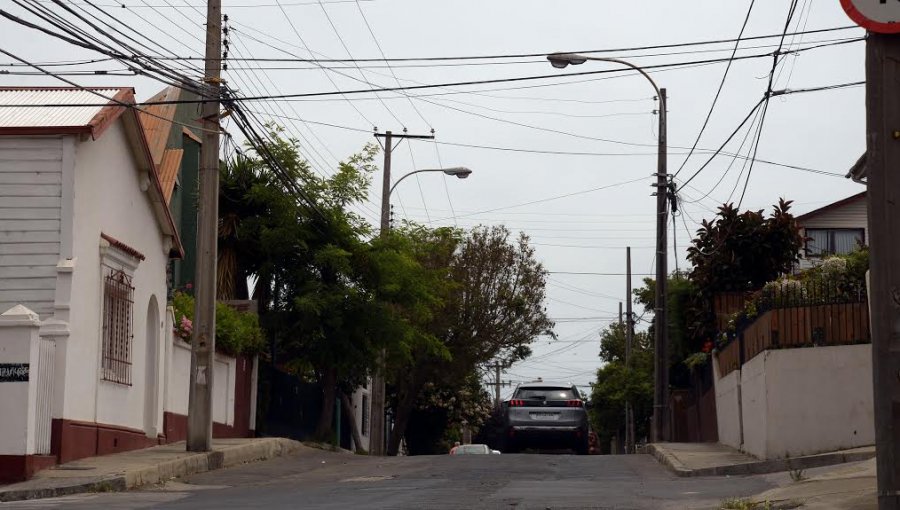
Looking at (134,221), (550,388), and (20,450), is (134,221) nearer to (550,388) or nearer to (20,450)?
(20,450)

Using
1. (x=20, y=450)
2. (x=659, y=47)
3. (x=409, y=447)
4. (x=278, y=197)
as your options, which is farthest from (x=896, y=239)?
(x=409, y=447)

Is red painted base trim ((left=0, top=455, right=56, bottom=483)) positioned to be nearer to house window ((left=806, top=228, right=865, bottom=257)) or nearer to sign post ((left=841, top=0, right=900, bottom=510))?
sign post ((left=841, top=0, right=900, bottom=510))

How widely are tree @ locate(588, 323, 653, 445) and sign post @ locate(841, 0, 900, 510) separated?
40.2m

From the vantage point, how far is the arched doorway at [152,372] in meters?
21.1

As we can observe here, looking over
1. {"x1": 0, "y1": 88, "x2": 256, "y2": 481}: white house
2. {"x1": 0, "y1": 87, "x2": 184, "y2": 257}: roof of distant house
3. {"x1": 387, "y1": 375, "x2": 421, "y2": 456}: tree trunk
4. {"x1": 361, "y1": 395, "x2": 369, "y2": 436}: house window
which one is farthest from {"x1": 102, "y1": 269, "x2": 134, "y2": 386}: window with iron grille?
{"x1": 361, "y1": 395, "x2": 369, "y2": 436}: house window

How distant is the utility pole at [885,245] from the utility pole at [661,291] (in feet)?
63.7

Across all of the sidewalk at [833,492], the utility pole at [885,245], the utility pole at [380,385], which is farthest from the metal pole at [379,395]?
the utility pole at [885,245]

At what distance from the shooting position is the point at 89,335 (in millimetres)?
17656

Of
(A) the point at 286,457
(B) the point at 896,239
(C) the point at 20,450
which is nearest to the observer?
(B) the point at 896,239

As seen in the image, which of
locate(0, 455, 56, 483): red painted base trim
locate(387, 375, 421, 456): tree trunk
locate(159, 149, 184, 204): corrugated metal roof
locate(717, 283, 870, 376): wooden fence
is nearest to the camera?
locate(0, 455, 56, 483): red painted base trim

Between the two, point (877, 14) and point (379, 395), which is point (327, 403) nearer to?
point (379, 395)

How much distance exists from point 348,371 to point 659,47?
444 inches

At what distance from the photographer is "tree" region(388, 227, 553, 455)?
3966cm

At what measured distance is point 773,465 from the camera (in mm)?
16094
